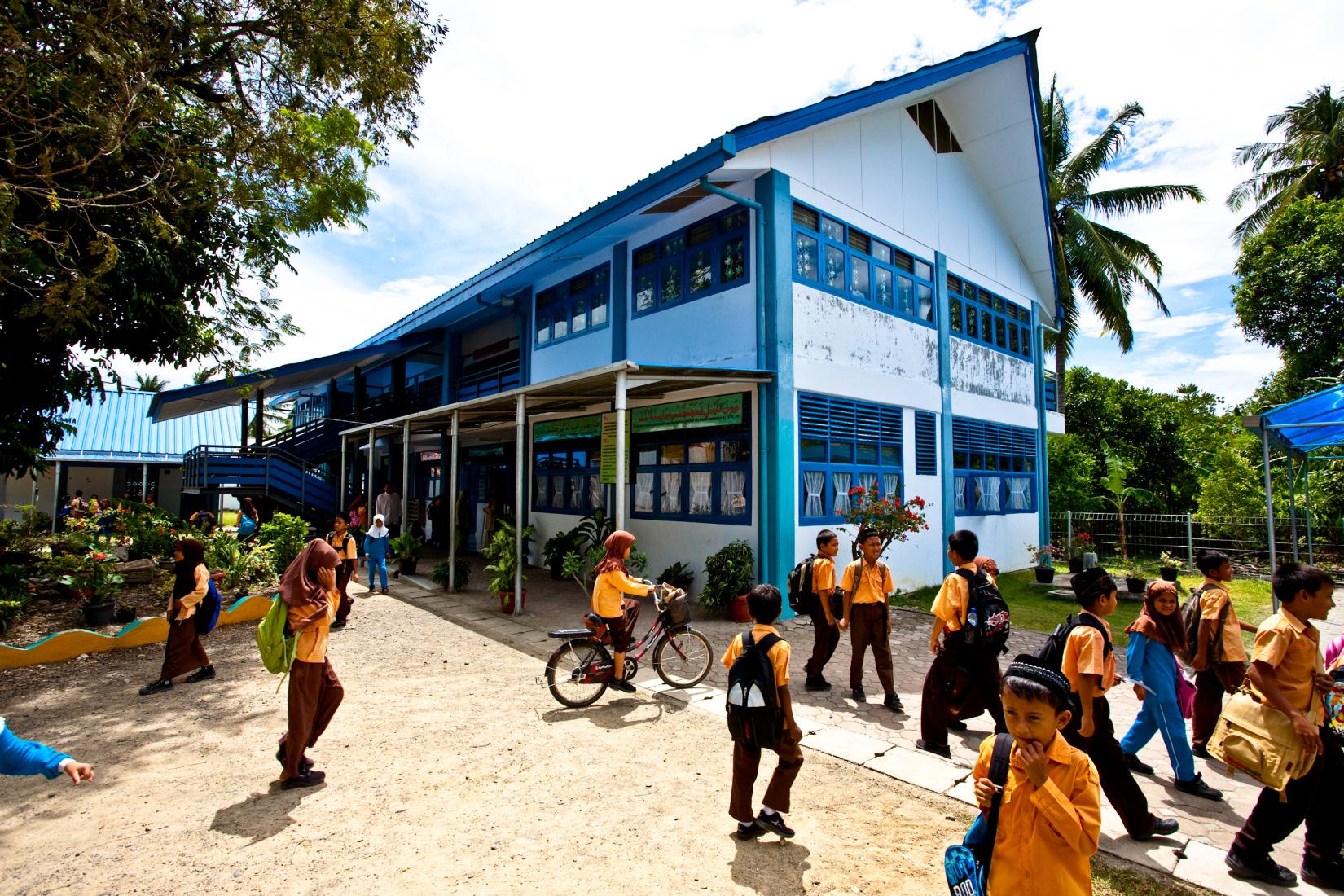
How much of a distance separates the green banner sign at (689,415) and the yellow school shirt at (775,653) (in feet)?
21.2

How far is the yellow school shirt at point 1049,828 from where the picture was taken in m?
2.08

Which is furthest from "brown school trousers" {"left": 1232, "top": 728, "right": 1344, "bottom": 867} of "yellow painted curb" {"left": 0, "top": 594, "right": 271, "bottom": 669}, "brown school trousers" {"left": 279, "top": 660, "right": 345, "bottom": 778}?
"yellow painted curb" {"left": 0, "top": 594, "right": 271, "bottom": 669}

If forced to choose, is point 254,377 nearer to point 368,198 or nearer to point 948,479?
point 368,198

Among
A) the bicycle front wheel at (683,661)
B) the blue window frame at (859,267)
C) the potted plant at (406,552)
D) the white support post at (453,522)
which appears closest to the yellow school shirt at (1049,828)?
the bicycle front wheel at (683,661)

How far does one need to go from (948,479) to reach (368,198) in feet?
36.4

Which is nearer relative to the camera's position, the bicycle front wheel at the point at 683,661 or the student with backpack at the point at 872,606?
the student with backpack at the point at 872,606

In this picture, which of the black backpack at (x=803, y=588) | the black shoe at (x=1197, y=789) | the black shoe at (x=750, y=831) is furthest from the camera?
the black backpack at (x=803, y=588)

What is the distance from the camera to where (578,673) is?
5887mm

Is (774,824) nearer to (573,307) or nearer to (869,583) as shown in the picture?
(869,583)

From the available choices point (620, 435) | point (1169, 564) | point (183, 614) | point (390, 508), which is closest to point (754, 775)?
point (620, 435)

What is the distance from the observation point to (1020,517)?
1595 cm

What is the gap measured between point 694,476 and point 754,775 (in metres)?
7.39

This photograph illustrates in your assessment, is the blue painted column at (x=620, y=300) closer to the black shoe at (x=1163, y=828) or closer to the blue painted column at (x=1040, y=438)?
the black shoe at (x=1163, y=828)

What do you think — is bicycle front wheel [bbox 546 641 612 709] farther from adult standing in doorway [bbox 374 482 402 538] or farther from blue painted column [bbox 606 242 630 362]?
adult standing in doorway [bbox 374 482 402 538]
